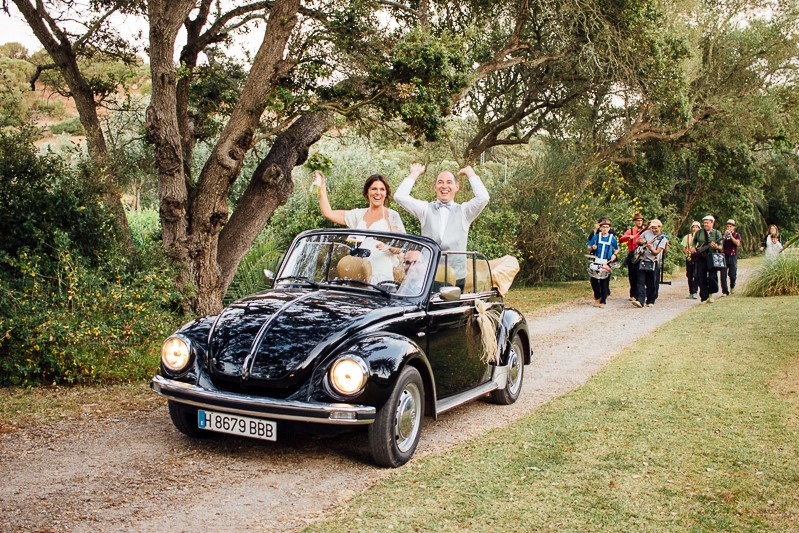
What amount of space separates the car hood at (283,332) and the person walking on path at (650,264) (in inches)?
492

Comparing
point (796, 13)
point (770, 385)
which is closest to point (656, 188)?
point (796, 13)

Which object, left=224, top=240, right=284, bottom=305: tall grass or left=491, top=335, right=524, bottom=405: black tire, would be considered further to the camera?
left=224, top=240, right=284, bottom=305: tall grass

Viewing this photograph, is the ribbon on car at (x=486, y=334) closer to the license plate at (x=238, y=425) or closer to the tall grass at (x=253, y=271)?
the license plate at (x=238, y=425)

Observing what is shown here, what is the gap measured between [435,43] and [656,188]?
1969 centimetres

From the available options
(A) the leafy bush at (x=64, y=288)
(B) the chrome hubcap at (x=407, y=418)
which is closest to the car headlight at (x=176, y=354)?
(B) the chrome hubcap at (x=407, y=418)

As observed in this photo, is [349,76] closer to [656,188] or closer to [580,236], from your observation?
[580,236]

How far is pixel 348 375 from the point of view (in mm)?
5090

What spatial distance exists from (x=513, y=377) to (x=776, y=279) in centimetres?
1370

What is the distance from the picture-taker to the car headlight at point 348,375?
505cm

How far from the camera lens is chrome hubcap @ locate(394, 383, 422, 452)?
17.9 ft

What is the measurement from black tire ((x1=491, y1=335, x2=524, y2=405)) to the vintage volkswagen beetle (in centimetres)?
52

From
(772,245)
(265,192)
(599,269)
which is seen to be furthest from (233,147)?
(772,245)

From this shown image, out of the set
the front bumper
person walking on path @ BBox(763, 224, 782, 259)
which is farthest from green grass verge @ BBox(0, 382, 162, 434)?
person walking on path @ BBox(763, 224, 782, 259)

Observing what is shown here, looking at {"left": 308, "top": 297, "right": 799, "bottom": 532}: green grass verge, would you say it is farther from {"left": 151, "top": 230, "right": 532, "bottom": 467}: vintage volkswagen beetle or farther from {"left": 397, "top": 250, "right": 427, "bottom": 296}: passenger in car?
{"left": 397, "top": 250, "right": 427, "bottom": 296}: passenger in car
